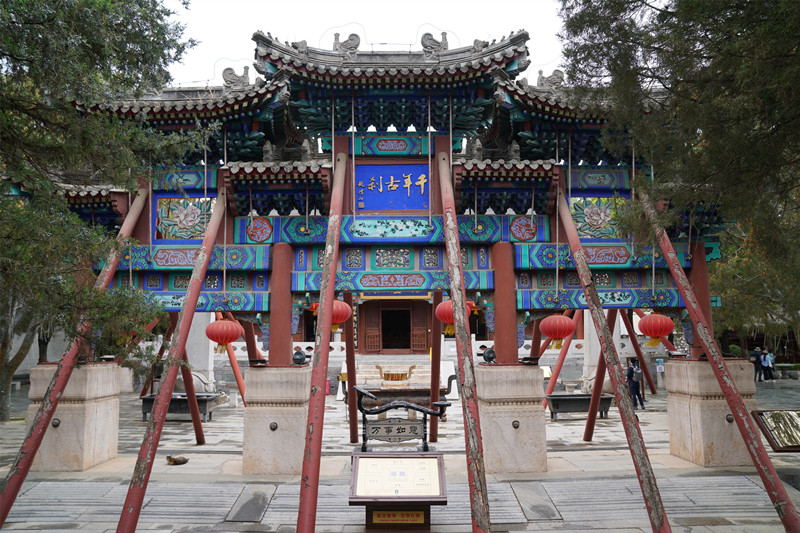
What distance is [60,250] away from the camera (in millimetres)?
6117

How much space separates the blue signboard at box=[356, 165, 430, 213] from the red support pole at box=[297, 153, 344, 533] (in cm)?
152

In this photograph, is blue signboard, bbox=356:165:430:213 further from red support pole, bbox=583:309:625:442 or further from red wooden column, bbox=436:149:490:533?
red support pole, bbox=583:309:625:442

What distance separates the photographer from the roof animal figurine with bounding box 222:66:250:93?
1195cm

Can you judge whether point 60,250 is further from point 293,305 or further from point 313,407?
point 293,305

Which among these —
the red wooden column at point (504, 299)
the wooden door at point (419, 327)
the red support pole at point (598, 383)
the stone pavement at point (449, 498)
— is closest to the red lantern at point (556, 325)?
the red support pole at point (598, 383)

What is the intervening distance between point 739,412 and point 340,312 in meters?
6.58

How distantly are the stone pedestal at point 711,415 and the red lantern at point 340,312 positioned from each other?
20.4 feet

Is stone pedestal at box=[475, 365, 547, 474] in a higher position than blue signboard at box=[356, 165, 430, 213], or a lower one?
lower

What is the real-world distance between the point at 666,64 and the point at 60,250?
6521 mm

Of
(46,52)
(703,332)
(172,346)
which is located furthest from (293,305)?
(703,332)

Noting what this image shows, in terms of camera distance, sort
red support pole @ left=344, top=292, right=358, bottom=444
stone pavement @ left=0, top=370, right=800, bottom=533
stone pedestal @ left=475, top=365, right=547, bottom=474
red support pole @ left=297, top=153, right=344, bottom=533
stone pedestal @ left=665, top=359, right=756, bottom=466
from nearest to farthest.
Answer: red support pole @ left=297, top=153, right=344, bottom=533, stone pavement @ left=0, top=370, right=800, bottom=533, stone pedestal @ left=475, top=365, right=547, bottom=474, stone pedestal @ left=665, top=359, right=756, bottom=466, red support pole @ left=344, top=292, right=358, bottom=444

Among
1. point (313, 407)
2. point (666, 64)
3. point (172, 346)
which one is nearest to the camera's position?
point (666, 64)

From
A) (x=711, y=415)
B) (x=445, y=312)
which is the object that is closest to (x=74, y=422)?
(x=445, y=312)

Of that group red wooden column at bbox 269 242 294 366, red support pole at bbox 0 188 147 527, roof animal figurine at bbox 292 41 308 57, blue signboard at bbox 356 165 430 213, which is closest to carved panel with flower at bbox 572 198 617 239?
blue signboard at bbox 356 165 430 213
